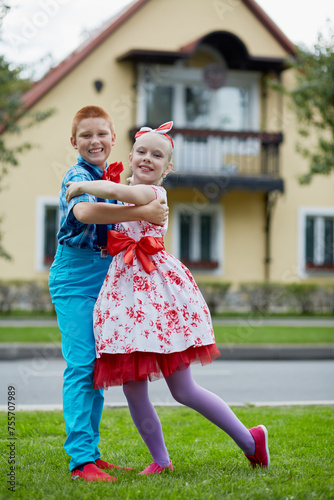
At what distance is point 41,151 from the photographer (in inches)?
683

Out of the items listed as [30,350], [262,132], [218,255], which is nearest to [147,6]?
[262,132]

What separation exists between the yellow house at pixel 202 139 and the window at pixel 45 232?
0.03 metres

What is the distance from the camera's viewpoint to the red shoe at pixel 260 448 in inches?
147

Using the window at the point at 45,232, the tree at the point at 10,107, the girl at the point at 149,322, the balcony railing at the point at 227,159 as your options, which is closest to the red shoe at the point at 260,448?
the girl at the point at 149,322

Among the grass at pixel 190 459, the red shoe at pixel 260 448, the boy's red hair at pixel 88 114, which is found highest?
the boy's red hair at pixel 88 114

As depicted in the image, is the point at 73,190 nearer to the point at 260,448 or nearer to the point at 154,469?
the point at 154,469

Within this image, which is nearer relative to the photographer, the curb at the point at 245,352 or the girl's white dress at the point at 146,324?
the girl's white dress at the point at 146,324

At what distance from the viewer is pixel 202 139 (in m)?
18.1

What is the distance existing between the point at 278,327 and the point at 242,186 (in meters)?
4.89

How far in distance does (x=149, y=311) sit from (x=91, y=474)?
0.84 metres

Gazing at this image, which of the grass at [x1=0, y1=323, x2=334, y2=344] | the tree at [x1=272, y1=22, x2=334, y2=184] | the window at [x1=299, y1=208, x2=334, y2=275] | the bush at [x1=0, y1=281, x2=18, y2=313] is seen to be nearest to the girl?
the grass at [x1=0, y1=323, x2=334, y2=344]

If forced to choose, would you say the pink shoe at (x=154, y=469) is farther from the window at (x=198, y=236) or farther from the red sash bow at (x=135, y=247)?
the window at (x=198, y=236)

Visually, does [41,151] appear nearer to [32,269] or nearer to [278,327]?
[32,269]

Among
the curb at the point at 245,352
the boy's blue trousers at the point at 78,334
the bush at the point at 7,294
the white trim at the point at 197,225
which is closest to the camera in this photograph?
the boy's blue trousers at the point at 78,334
